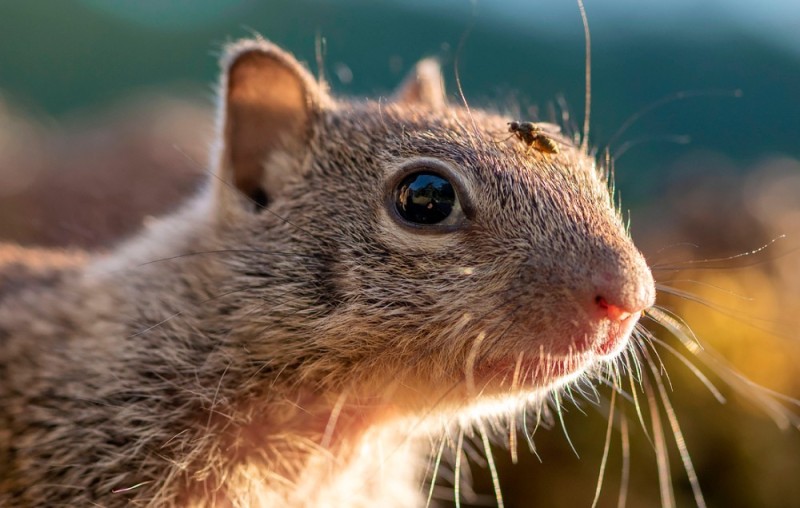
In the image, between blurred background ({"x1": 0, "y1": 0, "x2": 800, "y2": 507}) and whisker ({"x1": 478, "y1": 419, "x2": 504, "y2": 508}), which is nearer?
whisker ({"x1": 478, "y1": 419, "x2": 504, "y2": 508})

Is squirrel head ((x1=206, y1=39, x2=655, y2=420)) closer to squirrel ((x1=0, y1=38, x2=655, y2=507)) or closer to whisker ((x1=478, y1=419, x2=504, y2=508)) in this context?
squirrel ((x1=0, y1=38, x2=655, y2=507))

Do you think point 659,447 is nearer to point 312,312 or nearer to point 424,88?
point 312,312

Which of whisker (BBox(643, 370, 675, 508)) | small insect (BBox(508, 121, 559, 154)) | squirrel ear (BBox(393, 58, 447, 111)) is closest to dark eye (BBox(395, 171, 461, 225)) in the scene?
small insect (BBox(508, 121, 559, 154))

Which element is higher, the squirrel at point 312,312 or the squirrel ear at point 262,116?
the squirrel ear at point 262,116

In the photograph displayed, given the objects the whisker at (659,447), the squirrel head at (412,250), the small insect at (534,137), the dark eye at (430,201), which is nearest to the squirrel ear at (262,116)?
the squirrel head at (412,250)

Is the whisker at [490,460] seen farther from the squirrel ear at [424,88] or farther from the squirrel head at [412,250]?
the squirrel ear at [424,88]

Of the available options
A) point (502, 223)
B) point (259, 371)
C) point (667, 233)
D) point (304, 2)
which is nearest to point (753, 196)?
point (667, 233)

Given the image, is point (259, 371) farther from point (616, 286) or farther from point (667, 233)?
point (667, 233)

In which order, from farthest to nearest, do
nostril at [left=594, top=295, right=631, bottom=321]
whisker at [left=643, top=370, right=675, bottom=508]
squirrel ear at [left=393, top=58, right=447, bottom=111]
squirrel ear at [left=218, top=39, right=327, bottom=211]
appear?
squirrel ear at [left=393, top=58, right=447, bottom=111], squirrel ear at [left=218, top=39, right=327, bottom=211], whisker at [left=643, top=370, right=675, bottom=508], nostril at [left=594, top=295, right=631, bottom=321]
